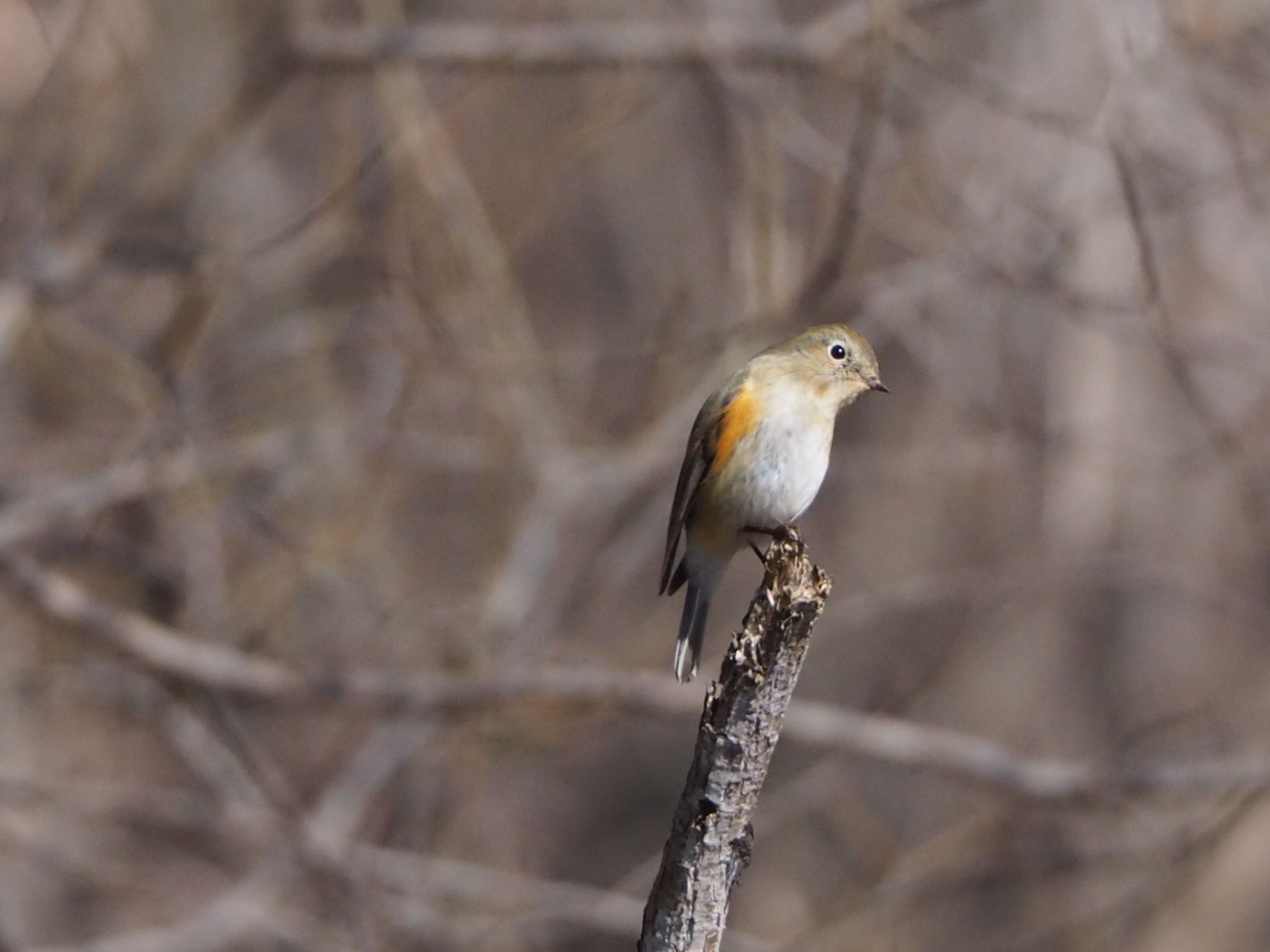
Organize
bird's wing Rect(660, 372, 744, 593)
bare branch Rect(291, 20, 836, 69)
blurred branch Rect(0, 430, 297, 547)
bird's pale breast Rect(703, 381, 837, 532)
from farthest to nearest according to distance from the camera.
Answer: bare branch Rect(291, 20, 836, 69) → blurred branch Rect(0, 430, 297, 547) → bird's wing Rect(660, 372, 744, 593) → bird's pale breast Rect(703, 381, 837, 532)

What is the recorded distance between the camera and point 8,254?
6008mm

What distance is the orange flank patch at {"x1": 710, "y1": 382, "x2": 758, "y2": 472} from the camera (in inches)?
181

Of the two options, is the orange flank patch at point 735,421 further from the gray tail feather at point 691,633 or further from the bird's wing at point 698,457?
the gray tail feather at point 691,633

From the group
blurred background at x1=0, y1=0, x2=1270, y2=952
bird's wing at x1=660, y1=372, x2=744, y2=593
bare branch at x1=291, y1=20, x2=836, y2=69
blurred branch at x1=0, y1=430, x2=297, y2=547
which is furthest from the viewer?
bare branch at x1=291, y1=20, x2=836, y2=69

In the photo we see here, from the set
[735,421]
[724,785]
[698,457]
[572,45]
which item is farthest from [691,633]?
[572,45]

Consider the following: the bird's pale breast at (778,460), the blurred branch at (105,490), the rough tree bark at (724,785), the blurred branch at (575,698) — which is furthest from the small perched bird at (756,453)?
the blurred branch at (105,490)

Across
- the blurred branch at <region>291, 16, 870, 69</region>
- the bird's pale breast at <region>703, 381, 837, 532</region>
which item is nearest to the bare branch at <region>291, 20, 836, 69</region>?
the blurred branch at <region>291, 16, 870, 69</region>

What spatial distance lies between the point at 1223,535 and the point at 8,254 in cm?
831

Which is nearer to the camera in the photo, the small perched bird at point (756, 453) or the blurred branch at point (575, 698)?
A: the small perched bird at point (756, 453)

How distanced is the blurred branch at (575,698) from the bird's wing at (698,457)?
3.60ft

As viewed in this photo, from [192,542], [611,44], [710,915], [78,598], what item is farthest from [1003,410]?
[710,915]

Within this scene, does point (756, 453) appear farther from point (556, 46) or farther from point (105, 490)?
point (556, 46)

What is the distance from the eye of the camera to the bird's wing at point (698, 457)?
470 centimetres

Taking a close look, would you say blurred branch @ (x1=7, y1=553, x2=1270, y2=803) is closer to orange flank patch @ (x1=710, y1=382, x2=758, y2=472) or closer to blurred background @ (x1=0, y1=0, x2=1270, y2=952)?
blurred background @ (x1=0, y1=0, x2=1270, y2=952)
